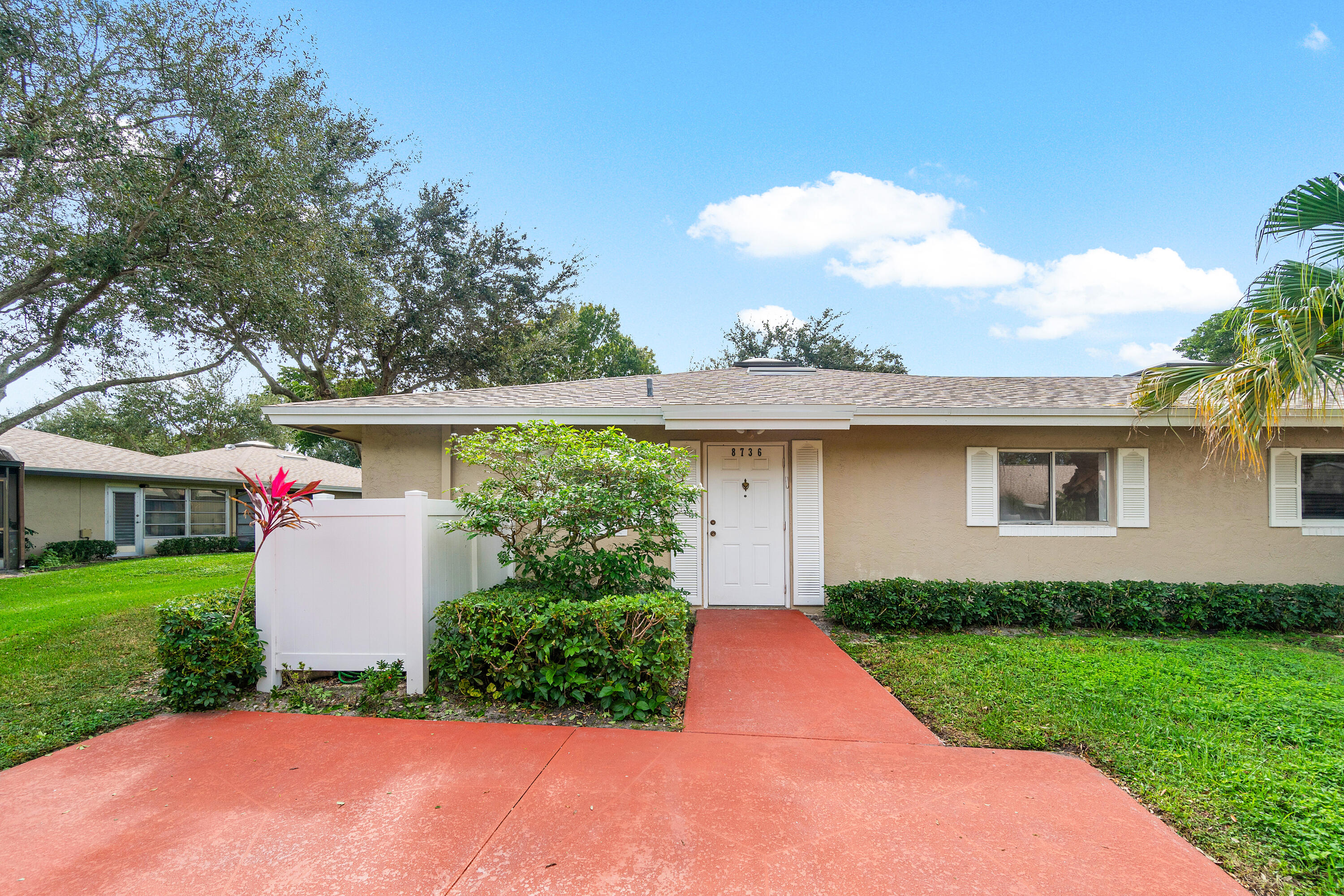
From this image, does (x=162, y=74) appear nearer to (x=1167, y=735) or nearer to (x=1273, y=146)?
(x=1167, y=735)

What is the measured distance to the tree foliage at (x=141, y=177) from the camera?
7430mm

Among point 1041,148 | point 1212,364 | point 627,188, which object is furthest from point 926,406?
point 627,188

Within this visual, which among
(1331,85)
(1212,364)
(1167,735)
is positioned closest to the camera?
(1167,735)

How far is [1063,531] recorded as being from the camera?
287 inches

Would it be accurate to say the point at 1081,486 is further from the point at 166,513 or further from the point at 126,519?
the point at 166,513

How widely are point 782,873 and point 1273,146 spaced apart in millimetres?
13848

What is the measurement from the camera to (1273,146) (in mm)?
10023

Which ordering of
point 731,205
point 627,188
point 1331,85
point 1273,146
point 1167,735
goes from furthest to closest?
1. point 731,205
2. point 627,188
3. point 1273,146
4. point 1331,85
5. point 1167,735

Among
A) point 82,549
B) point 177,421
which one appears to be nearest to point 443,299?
point 82,549

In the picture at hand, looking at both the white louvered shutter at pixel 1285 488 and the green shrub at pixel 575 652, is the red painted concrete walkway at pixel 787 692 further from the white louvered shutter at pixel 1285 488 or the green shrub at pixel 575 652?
the white louvered shutter at pixel 1285 488

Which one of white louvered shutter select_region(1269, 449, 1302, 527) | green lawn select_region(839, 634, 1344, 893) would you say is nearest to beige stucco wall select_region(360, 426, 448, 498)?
green lawn select_region(839, 634, 1344, 893)

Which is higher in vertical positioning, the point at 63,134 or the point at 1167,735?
the point at 63,134

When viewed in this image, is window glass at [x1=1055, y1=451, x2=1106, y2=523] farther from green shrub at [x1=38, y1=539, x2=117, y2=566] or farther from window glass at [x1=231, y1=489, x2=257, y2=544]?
window glass at [x1=231, y1=489, x2=257, y2=544]

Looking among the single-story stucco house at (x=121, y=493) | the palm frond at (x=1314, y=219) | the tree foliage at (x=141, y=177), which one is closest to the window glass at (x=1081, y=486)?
the palm frond at (x=1314, y=219)
